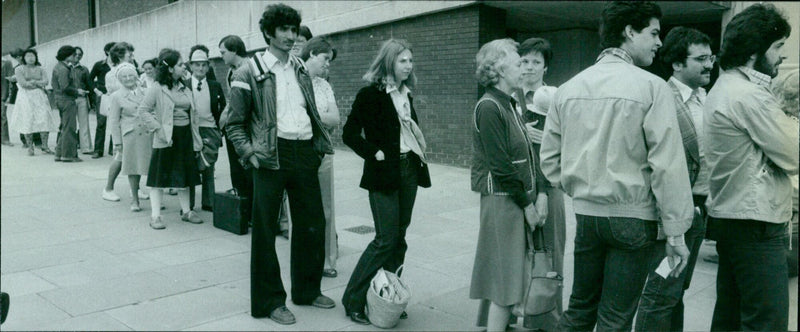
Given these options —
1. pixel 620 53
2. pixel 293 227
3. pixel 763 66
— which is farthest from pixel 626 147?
pixel 293 227

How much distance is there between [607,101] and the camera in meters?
2.88

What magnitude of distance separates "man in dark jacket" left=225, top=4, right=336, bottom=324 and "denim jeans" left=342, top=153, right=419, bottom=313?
417mm

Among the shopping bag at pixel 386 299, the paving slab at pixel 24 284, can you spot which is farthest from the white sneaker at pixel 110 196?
the shopping bag at pixel 386 299

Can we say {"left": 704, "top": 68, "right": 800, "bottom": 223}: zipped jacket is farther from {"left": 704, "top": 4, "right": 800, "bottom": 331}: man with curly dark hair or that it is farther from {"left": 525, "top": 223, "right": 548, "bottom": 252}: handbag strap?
{"left": 525, "top": 223, "right": 548, "bottom": 252}: handbag strap

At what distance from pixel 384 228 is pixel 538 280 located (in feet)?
3.48

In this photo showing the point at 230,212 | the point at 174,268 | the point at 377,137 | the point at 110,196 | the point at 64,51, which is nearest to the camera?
the point at 64,51

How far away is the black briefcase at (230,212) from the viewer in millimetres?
6867

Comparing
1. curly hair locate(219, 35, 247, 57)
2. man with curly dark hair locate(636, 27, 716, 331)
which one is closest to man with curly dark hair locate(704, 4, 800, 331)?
man with curly dark hair locate(636, 27, 716, 331)

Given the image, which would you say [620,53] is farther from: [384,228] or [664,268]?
[384,228]

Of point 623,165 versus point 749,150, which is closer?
point 623,165

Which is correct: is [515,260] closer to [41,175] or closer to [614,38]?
[614,38]

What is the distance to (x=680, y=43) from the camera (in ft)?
13.0

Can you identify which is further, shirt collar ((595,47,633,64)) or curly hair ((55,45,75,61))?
shirt collar ((595,47,633,64))

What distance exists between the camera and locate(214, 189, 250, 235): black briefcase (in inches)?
270
